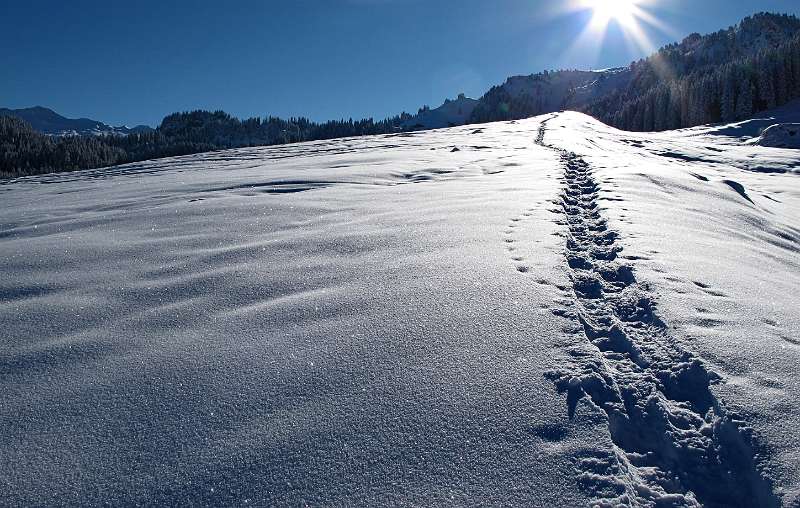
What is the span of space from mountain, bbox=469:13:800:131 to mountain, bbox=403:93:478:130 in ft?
22.0

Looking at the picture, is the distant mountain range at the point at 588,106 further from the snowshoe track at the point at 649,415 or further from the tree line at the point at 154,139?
the snowshoe track at the point at 649,415

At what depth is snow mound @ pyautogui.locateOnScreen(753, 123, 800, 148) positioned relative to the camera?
21875mm

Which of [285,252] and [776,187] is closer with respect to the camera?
[285,252]

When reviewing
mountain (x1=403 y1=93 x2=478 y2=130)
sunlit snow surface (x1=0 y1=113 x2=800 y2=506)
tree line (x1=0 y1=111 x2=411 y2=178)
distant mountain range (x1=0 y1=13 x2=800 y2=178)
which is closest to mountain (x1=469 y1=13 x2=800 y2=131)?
distant mountain range (x1=0 y1=13 x2=800 y2=178)

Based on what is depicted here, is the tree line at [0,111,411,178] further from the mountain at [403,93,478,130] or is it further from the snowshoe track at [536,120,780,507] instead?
the snowshoe track at [536,120,780,507]

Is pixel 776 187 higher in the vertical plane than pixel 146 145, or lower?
lower

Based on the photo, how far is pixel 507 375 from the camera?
1863 millimetres

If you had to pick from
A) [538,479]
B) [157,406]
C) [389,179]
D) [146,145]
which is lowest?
[538,479]

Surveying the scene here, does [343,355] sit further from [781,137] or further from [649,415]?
[781,137]

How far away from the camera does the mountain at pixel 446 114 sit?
15688 cm

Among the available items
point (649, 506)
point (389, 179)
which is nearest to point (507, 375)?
point (649, 506)

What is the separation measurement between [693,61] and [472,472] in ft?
516

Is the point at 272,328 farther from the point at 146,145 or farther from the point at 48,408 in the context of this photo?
the point at 146,145

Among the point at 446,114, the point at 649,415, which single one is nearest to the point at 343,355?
the point at 649,415
